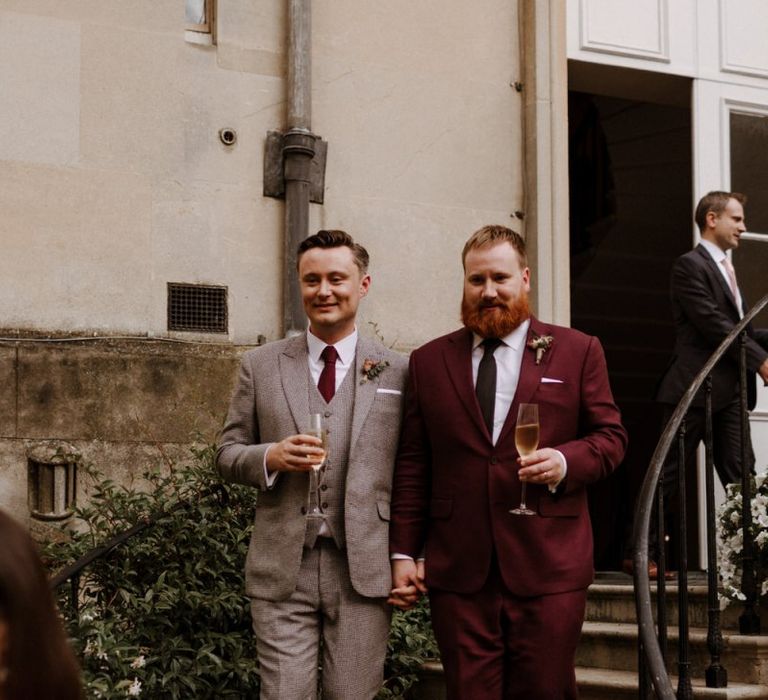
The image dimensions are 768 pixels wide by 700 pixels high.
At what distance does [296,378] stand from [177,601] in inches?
65.1

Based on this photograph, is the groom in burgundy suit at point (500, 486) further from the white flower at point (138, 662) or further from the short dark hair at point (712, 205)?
the short dark hair at point (712, 205)

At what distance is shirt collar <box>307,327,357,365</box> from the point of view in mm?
4148

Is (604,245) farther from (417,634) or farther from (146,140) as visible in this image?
(417,634)

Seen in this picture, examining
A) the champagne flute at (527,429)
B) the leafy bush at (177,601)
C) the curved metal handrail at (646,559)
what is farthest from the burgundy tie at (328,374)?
the leafy bush at (177,601)

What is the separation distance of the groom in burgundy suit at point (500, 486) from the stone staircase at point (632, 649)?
1.38 meters

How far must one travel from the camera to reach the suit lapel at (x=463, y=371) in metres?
3.93

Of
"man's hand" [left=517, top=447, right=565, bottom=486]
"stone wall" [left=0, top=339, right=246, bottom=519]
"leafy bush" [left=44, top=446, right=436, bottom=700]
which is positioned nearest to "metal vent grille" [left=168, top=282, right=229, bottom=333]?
"stone wall" [left=0, top=339, right=246, bottom=519]

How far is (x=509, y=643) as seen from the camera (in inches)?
150

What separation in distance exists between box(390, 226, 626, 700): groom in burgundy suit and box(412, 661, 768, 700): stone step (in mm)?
1288

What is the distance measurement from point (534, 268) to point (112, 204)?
238cm

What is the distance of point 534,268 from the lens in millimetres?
7453

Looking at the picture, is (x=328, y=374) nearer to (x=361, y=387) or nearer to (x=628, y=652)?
(x=361, y=387)

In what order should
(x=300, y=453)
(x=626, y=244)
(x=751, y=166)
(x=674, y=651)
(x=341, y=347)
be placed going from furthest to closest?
(x=626, y=244) → (x=751, y=166) → (x=674, y=651) → (x=341, y=347) → (x=300, y=453)

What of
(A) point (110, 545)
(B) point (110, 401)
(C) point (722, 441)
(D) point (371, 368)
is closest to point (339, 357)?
(D) point (371, 368)
